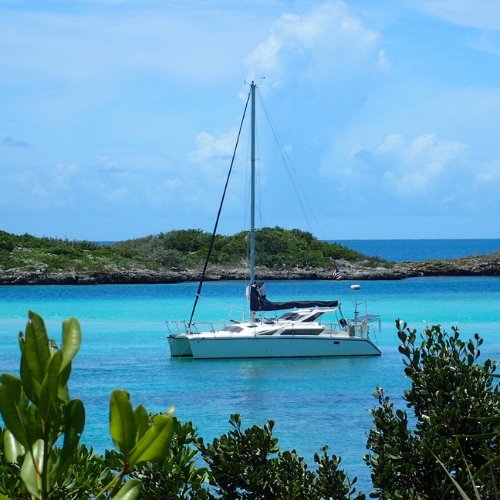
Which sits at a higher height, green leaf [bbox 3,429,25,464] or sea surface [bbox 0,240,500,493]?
green leaf [bbox 3,429,25,464]

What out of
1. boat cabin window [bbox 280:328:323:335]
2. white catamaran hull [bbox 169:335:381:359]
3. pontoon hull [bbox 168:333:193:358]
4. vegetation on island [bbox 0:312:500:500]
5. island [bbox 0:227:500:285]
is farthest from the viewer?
island [bbox 0:227:500:285]

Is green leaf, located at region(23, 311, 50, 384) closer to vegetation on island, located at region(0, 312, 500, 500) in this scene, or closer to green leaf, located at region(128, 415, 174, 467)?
green leaf, located at region(128, 415, 174, 467)

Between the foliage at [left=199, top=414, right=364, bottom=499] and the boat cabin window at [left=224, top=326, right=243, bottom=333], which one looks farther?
the boat cabin window at [left=224, top=326, right=243, bottom=333]

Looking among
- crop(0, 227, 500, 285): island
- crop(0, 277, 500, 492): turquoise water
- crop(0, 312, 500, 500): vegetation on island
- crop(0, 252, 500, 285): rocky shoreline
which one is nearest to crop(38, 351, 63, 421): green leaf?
crop(0, 312, 500, 500): vegetation on island

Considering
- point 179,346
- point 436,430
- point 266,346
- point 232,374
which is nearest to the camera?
point 436,430

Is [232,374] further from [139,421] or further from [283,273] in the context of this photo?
[283,273]

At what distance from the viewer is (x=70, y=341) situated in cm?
215

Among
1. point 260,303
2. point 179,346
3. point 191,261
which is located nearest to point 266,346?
point 260,303

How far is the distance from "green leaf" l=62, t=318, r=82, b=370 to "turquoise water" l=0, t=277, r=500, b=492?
37.8 feet

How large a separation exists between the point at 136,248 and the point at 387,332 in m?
40.2

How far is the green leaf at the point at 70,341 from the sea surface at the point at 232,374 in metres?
5.21

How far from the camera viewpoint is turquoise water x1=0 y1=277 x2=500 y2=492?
59.4 feet

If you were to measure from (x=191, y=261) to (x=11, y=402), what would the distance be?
216ft

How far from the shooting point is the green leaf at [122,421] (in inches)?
87.2
